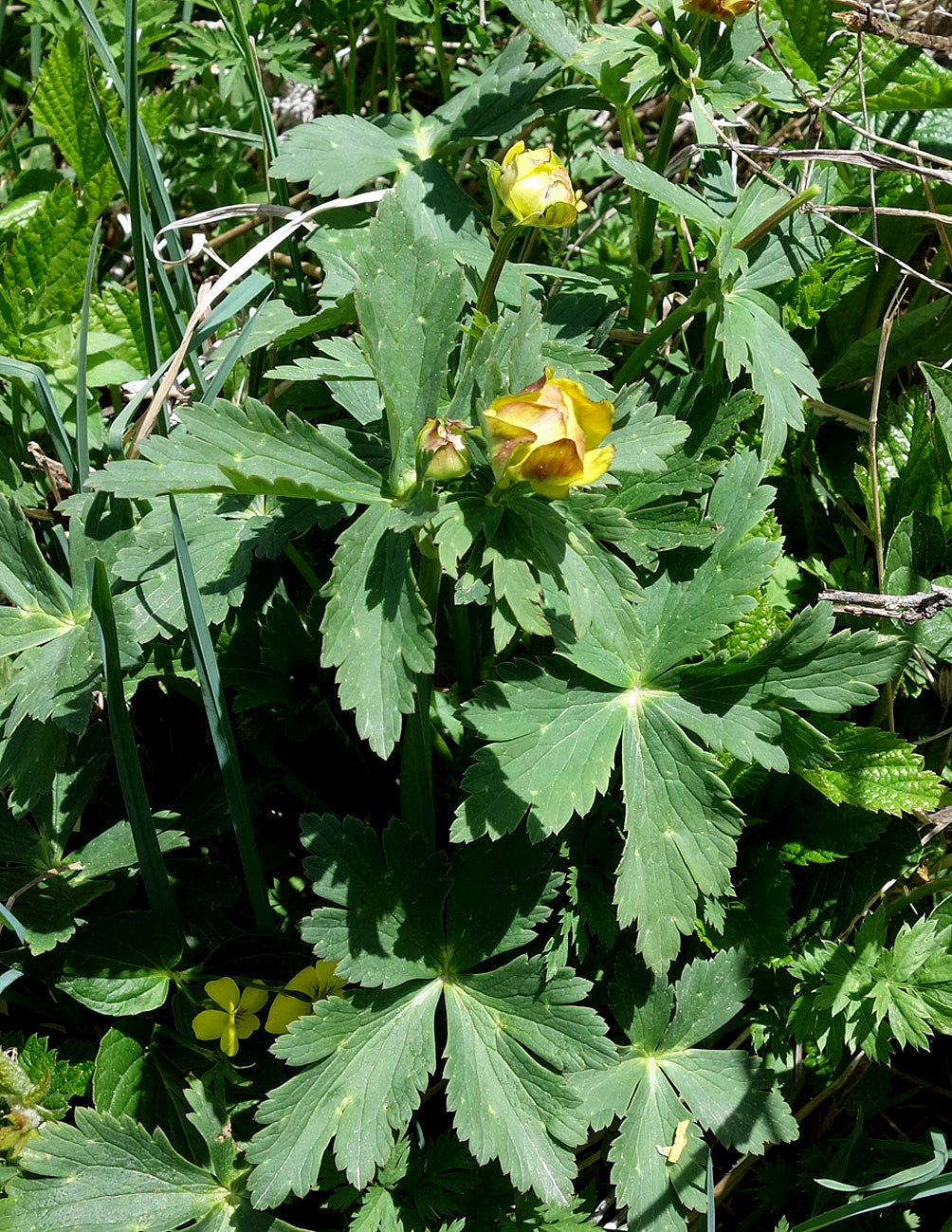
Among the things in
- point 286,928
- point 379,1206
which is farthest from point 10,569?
point 379,1206

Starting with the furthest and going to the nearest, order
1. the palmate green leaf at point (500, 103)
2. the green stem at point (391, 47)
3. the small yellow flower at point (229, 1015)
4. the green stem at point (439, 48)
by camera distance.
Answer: the green stem at point (391, 47), the green stem at point (439, 48), the palmate green leaf at point (500, 103), the small yellow flower at point (229, 1015)

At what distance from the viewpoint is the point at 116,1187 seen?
1835 mm

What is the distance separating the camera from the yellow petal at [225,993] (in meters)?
1.91

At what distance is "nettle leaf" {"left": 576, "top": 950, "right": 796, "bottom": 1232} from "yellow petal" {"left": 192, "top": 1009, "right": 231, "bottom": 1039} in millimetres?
630

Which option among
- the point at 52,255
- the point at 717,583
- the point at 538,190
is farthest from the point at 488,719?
the point at 52,255

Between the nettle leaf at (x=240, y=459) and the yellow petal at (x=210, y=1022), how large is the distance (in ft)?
3.04

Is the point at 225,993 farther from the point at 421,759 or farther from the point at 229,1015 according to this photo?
the point at 421,759

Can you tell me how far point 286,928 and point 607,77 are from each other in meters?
1.82

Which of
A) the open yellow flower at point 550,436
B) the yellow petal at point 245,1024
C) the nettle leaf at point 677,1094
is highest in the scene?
the open yellow flower at point 550,436

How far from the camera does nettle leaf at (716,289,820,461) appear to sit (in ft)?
6.63

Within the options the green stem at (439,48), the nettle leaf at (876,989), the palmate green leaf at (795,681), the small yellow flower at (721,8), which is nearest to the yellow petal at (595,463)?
the palmate green leaf at (795,681)

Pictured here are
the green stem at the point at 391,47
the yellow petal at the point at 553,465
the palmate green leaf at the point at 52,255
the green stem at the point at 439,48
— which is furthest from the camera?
the green stem at the point at 391,47

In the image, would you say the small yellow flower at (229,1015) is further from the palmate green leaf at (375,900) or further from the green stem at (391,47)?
the green stem at (391,47)

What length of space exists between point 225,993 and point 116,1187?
13.8 inches
